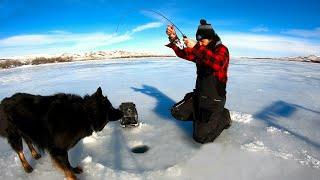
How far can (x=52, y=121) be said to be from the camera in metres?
3.24

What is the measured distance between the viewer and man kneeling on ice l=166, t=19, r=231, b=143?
13.6ft

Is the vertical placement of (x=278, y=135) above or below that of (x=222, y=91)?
below

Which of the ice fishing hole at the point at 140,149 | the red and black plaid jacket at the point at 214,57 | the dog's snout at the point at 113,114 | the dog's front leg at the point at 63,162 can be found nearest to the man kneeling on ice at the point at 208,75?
the red and black plaid jacket at the point at 214,57

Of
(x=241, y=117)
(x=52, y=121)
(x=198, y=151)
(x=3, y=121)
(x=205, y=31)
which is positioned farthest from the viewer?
(x=241, y=117)

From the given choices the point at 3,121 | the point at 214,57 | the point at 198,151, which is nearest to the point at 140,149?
the point at 198,151

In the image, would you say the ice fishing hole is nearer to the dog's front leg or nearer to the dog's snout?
the dog's snout

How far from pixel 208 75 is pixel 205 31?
0.66m

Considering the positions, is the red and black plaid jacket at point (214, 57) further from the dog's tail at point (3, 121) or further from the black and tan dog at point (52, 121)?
the dog's tail at point (3, 121)

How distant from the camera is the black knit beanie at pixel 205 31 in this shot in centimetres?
427

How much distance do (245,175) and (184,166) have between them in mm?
730

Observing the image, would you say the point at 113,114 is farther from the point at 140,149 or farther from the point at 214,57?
the point at 214,57

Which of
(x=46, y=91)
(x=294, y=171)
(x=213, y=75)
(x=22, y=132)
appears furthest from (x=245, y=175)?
(x=46, y=91)

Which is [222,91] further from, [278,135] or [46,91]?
[46,91]

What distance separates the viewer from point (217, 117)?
439 centimetres
